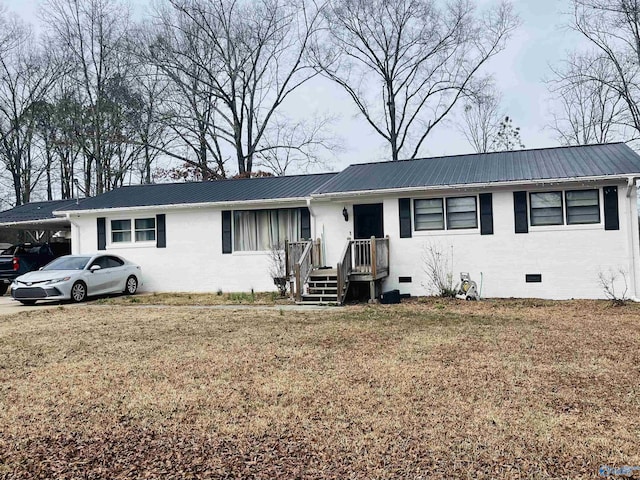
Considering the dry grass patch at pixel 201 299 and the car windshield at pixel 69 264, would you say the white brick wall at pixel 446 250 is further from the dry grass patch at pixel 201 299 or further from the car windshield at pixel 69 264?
the car windshield at pixel 69 264

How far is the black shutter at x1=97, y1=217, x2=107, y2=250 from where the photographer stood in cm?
1703

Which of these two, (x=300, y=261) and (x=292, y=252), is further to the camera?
(x=292, y=252)

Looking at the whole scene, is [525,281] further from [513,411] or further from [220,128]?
[220,128]

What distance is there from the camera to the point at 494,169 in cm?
1375

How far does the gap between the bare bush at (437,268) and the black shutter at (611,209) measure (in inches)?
142

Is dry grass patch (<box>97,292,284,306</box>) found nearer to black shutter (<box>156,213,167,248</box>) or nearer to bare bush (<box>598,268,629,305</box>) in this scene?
black shutter (<box>156,213,167,248</box>)

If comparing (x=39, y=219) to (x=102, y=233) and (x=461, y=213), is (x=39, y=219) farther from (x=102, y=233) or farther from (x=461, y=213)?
(x=461, y=213)

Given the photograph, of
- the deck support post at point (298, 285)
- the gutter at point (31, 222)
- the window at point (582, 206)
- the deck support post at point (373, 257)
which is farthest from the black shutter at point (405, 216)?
the gutter at point (31, 222)

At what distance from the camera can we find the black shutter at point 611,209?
12016 mm


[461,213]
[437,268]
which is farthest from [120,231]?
[461,213]

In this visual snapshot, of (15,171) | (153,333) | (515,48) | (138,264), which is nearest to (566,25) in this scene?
(515,48)

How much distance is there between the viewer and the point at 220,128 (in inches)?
1108

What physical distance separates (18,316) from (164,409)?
830 cm

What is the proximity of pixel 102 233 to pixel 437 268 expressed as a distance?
10.8 meters
